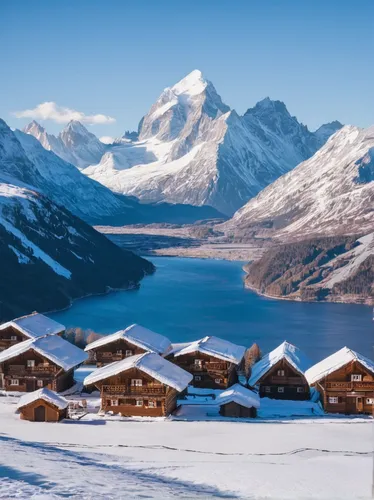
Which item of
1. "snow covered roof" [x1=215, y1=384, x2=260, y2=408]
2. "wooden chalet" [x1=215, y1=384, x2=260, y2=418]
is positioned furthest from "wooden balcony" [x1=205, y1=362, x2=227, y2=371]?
"wooden chalet" [x1=215, y1=384, x2=260, y2=418]

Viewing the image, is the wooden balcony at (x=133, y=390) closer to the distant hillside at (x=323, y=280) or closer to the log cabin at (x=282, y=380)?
the log cabin at (x=282, y=380)

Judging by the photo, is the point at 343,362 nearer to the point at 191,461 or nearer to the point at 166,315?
the point at 191,461

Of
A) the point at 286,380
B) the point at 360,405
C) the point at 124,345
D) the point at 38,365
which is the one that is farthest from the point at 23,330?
the point at 360,405

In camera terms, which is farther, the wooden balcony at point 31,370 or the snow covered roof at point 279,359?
the snow covered roof at point 279,359

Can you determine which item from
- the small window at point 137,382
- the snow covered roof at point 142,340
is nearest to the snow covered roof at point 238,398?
the small window at point 137,382

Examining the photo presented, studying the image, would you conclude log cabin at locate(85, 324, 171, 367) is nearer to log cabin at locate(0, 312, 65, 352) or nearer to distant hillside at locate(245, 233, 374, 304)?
log cabin at locate(0, 312, 65, 352)

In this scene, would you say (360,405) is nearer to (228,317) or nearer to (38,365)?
(38,365)
